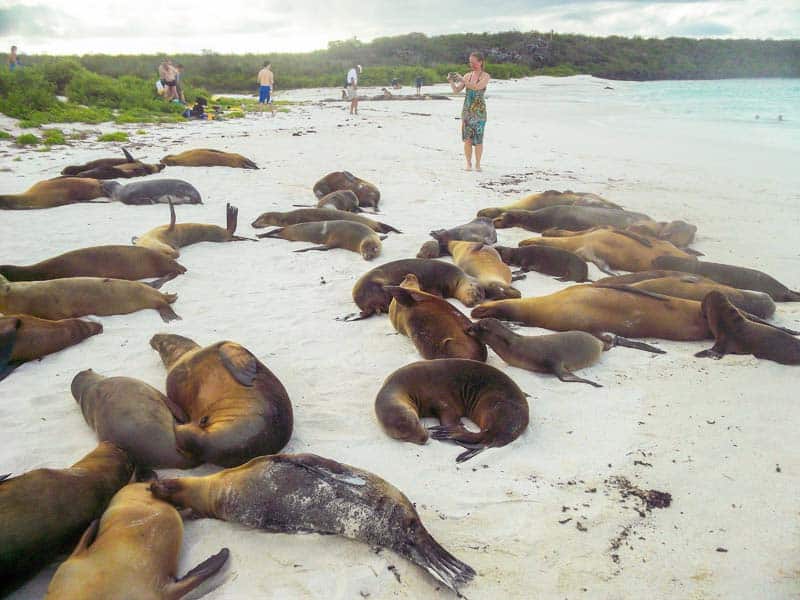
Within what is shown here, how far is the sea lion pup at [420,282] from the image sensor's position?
210 inches

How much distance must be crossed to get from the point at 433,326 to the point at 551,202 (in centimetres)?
486

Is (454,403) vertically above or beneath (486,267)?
beneath

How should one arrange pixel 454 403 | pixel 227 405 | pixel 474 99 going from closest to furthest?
1. pixel 227 405
2. pixel 454 403
3. pixel 474 99

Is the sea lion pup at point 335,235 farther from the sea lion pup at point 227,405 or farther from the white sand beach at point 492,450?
the sea lion pup at point 227,405

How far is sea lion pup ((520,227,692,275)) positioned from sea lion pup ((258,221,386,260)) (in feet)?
7.31

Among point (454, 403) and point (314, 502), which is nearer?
point (314, 502)

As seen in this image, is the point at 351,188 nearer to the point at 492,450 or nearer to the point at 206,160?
the point at 206,160

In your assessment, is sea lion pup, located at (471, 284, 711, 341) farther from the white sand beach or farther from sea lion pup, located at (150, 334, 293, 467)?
sea lion pup, located at (150, 334, 293, 467)

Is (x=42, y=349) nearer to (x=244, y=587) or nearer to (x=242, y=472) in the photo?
(x=242, y=472)

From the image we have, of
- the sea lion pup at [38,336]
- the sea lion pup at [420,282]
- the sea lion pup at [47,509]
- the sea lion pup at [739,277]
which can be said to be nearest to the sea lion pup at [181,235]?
the sea lion pup at [38,336]

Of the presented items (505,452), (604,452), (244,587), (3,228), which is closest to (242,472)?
(244,587)

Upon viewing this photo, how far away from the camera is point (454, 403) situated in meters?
3.79

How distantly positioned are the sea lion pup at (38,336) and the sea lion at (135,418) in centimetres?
86

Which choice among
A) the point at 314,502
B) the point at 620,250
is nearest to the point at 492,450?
the point at 314,502
